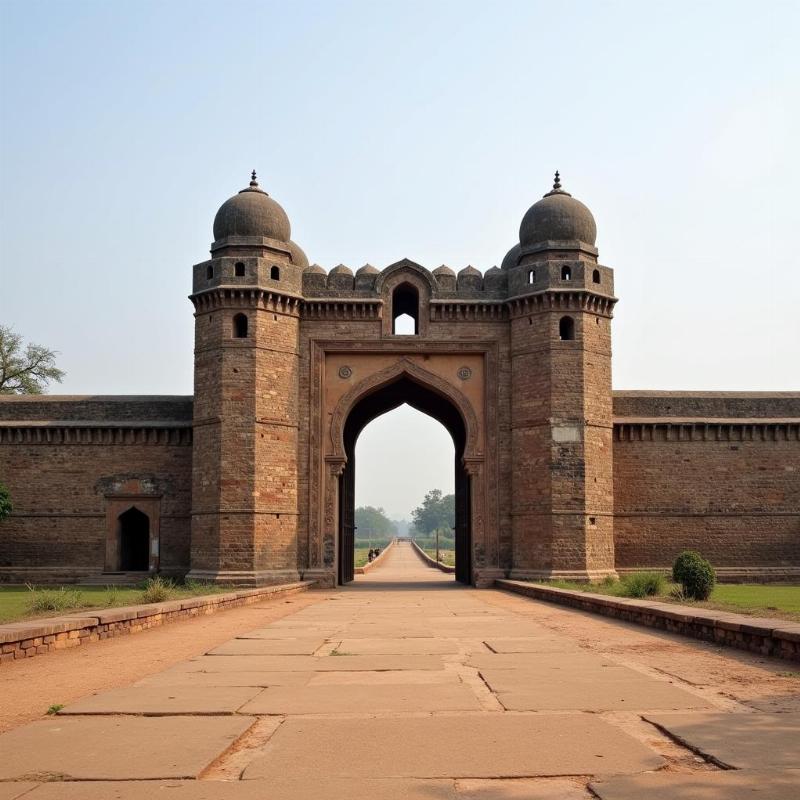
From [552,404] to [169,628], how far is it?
44.8 ft

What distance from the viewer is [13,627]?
28.6 ft

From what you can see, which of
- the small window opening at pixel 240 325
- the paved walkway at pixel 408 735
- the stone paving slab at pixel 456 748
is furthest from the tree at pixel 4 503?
the stone paving slab at pixel 456 748

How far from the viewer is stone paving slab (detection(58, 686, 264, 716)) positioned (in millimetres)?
5711

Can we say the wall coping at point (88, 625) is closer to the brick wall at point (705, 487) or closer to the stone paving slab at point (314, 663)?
the stone paving slab at point (314, 663)

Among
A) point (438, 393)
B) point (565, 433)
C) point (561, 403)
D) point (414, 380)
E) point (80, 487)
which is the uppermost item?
point (414, 380)

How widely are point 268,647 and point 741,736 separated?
18.9ft

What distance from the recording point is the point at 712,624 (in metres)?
9.61

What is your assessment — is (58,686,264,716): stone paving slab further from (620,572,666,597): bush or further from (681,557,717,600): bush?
(681,557,717,600): bush

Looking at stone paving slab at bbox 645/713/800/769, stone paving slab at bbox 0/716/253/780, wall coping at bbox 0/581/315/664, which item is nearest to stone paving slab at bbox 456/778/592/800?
stone paving slab at bbox 645/713/800/769

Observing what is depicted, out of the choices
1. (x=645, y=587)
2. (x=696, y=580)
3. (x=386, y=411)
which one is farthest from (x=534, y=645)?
(x=386, y=411)

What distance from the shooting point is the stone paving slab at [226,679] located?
6.92 meters

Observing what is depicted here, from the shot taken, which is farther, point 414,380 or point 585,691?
point 414,380

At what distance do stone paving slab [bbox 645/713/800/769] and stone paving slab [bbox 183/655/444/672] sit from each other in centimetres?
302

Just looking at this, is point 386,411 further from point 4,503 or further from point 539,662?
point 539,662
